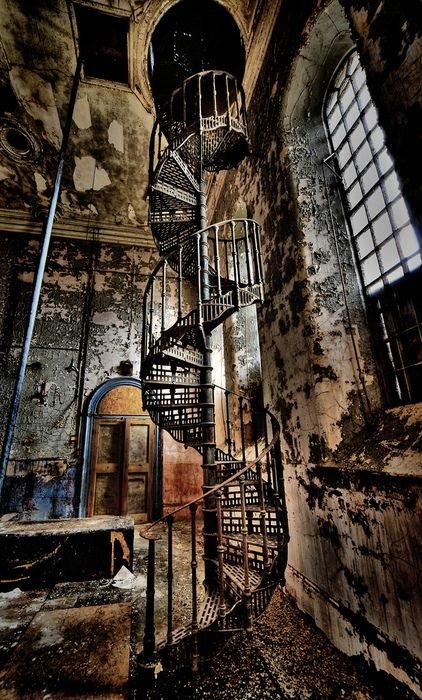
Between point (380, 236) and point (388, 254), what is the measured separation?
0.62 feet

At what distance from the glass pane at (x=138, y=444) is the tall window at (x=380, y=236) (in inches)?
178

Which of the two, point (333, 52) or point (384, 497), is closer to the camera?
point (384, 497)

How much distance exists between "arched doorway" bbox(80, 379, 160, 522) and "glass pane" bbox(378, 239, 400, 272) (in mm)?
4639

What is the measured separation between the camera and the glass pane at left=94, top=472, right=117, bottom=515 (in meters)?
5.31

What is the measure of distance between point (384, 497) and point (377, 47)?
2.57m

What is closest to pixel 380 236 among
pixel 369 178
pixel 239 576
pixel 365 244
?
pixel 365 244

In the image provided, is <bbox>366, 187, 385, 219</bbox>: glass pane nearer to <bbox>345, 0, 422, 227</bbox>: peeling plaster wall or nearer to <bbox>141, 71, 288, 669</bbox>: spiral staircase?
<bbox>345, 0, 422, 227</bbox>: peeling plaster wall

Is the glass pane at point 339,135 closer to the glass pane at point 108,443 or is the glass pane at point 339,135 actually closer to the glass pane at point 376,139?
the glass pane at point 376,139

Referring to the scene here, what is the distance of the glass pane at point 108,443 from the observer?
554cm

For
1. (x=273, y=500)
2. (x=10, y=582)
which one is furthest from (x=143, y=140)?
(x=10, y=582)

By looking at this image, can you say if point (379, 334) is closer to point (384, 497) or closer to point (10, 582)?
point (384, 497)

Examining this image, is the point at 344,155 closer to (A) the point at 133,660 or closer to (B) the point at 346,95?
(B) the point at 346,95

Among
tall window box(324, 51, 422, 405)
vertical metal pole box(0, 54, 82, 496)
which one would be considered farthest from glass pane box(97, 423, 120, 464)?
tall window box(324, 51, 422, 405)

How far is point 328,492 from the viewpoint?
2.22 metres
